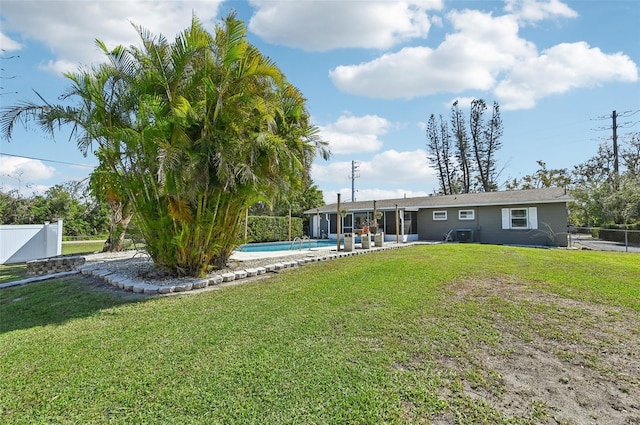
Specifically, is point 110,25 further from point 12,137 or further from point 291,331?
point 291,331

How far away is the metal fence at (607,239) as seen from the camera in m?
15.7

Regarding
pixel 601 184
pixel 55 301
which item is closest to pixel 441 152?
pixel 601 184

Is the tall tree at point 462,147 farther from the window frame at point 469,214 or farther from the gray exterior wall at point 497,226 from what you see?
the window frame at point 469,214

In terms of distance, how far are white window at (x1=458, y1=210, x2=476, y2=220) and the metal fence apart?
451 cm

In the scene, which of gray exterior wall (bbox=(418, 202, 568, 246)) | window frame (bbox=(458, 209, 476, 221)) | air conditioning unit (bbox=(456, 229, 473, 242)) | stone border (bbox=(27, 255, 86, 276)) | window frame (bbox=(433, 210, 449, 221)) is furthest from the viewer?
window frame (bbox=(433, 210, 449, 221))

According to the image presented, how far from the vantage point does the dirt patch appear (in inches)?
96.7

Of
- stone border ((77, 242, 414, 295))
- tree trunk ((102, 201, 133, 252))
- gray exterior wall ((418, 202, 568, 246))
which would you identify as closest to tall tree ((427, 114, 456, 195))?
gray exterior wall ((418, 202, 568, 246))

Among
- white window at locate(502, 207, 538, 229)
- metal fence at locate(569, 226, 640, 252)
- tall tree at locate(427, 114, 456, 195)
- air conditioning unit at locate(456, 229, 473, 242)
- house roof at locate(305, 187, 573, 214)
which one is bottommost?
metal fence at locate(569, 226, 640, 252)

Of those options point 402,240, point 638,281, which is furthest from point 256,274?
point 402,240

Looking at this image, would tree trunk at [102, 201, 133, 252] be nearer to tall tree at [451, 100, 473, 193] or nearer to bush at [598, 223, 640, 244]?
bush at [598, 223, 640, 244]

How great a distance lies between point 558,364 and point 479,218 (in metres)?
16.5

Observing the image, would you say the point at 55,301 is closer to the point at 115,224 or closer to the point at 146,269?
the point at 146,269

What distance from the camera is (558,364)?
306 centimetres

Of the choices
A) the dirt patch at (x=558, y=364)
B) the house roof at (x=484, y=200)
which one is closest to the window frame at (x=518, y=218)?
the house roof at (x=484, y=200)
